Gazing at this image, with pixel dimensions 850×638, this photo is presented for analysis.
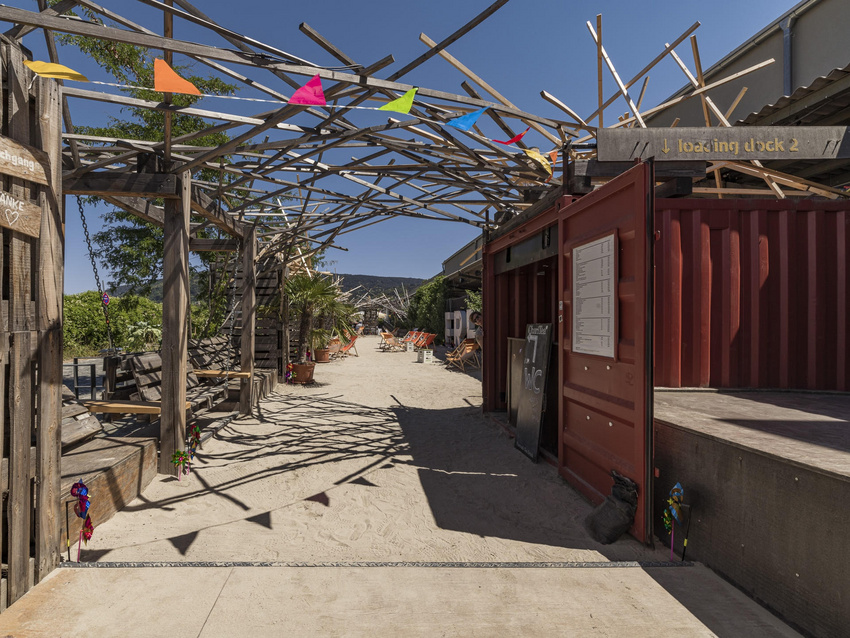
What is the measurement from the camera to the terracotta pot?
34.0 feet

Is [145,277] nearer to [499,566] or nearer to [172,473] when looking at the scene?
[172,473]

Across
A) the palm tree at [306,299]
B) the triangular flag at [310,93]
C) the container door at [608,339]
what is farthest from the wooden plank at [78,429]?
the palm tree at [306,299]

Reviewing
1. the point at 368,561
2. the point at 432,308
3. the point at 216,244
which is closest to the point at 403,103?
the point at 368,561

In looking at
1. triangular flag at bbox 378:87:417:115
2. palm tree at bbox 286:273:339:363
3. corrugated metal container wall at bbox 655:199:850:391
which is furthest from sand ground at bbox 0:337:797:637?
palm tree at bbox 286:273:339:363

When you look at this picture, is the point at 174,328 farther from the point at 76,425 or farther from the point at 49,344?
the point at 49,344

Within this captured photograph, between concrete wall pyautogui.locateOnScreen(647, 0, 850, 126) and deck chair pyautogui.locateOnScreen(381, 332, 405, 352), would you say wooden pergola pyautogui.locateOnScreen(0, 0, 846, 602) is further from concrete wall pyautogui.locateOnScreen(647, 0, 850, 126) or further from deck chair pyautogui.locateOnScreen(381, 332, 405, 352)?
deck chair pyautogui.locateOnScreen(381, 332, 405, 352)

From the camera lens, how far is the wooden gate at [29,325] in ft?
6.86

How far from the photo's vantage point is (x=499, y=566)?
8.25 feet

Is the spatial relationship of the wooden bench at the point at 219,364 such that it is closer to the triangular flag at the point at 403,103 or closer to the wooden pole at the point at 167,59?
the wooden pole at the point at 167,59

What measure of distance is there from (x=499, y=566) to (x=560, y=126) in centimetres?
417

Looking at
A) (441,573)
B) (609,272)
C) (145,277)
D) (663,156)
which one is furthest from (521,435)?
(145,277)

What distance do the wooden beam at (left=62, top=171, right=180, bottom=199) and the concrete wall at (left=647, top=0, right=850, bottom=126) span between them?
7.45m

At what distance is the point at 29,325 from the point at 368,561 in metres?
2.29

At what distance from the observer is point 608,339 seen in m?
3.38
